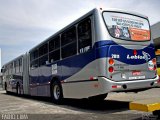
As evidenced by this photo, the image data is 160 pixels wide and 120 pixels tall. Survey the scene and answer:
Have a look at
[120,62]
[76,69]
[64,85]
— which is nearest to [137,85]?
[120,62]

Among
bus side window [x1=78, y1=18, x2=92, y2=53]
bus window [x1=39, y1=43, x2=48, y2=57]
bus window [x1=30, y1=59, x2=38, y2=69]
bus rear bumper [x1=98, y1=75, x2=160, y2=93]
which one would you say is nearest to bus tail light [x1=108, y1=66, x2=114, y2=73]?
bus rear bumper [x1=98, y1=75, x2=160, y2=93]

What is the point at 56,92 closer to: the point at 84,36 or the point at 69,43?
the point at 69,43

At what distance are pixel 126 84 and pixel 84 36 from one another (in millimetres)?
2150

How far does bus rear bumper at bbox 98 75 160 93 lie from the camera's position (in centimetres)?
867


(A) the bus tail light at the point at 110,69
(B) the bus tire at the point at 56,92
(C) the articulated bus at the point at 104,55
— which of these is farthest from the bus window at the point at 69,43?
(A) the bus tail light at the point at 110,69

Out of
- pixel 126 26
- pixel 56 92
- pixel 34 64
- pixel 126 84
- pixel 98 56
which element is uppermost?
pixel 126 26

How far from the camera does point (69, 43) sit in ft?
36.0

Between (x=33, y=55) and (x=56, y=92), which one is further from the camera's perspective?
(x=33, y=55)

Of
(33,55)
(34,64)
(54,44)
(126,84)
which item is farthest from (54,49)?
(126,84)

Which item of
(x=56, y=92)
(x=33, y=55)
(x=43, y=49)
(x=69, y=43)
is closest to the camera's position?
(x=69, y=43)

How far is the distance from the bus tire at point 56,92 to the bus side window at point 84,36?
2560 mm

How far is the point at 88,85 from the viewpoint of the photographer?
9.42 m

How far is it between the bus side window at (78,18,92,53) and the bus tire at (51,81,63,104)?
256 centimetres

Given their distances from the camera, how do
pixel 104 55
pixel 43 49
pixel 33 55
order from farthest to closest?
pixel 33 55
pixel 43 49
pixel 104 55
